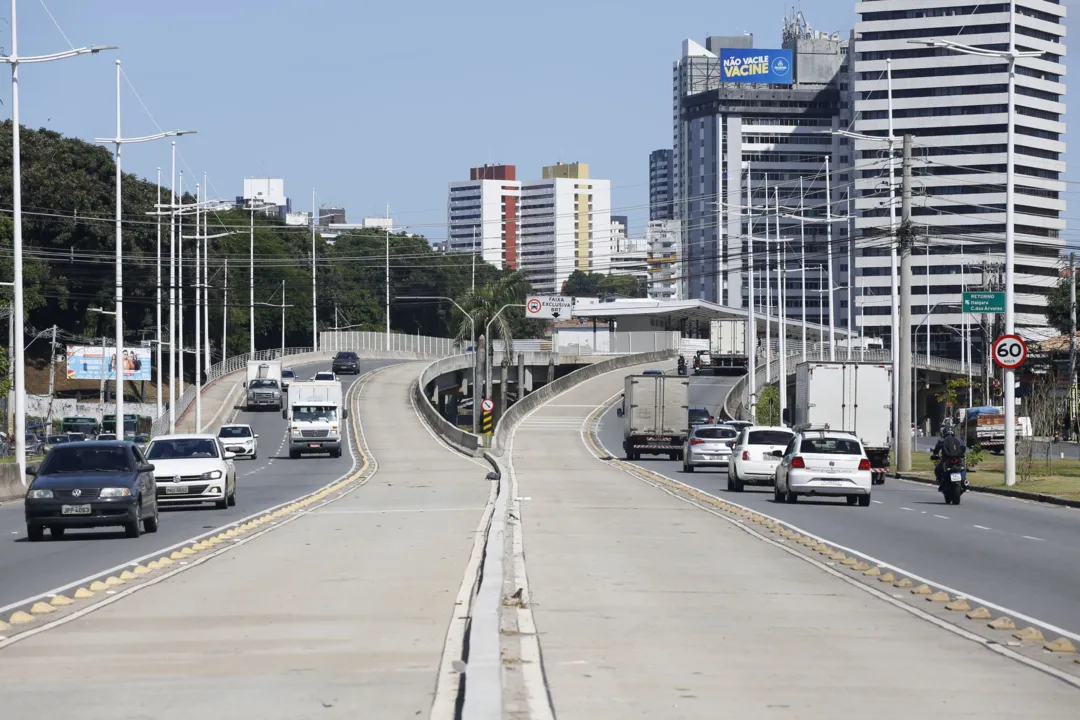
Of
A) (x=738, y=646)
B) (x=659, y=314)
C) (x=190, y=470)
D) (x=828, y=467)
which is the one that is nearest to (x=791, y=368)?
(x=659, y=314)

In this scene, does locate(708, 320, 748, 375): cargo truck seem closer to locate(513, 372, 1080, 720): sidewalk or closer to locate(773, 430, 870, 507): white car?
locate(773, 430, 870, 507): white car

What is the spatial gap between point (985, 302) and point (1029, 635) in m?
30.0

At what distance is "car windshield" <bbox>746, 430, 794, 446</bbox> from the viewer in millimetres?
39031

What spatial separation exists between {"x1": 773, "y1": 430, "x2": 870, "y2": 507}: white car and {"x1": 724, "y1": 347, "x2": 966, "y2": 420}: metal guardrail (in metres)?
37.1

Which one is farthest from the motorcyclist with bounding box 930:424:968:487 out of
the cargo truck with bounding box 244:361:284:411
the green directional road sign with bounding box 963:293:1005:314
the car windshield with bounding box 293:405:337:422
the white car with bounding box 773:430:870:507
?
the cargo truck with bounding box 244:361:284:411

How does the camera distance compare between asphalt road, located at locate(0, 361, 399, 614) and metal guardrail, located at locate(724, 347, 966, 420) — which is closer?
asphalt road, located at locate(0, 361, 399, 614)

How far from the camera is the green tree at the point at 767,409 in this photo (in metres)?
85.6

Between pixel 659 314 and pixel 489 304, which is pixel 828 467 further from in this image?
pixel 659 314

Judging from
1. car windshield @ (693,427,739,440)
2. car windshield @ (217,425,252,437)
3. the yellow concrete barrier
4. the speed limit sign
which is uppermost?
the speed limit sign

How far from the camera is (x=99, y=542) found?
75.9 feet

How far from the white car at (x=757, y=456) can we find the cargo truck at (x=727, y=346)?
8136cm

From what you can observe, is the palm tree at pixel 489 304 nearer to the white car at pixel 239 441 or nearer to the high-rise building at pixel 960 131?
the white car at pixel 239 441

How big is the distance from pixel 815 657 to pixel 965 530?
15.5 meters

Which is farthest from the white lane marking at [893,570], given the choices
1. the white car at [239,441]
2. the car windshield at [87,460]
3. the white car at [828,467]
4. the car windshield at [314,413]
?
the white car at [239,441]
